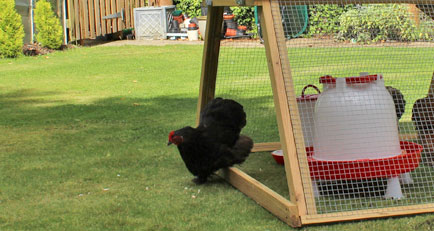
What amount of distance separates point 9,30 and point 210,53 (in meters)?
9.64

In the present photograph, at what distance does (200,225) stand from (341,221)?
786 millimetres

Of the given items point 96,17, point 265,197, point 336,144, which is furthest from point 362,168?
point 96,17

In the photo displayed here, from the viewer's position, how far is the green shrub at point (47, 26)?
45.8 ft

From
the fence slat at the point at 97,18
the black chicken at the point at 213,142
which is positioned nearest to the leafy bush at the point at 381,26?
the black chicken at the point at 213,142

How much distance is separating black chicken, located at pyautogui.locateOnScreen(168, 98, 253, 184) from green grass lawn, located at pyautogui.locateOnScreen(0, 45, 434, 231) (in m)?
0.17

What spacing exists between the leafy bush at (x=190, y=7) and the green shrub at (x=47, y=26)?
4456mm

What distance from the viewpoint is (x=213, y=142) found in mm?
3969

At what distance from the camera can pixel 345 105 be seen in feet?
11.7

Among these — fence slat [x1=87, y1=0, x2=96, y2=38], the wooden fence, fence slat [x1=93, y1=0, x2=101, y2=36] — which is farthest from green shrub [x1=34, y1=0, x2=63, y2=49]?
fence slat [x1=93, y1=0, x2=101, y2=36]

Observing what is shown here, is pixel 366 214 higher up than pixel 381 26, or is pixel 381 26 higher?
pixel 381 26

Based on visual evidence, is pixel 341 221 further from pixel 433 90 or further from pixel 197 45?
pixel 197 45

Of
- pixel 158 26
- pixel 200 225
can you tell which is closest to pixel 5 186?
pixel 200 225

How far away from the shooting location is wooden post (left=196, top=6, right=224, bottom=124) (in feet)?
15.0

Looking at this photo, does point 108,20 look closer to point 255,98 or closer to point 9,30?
point 9,30
